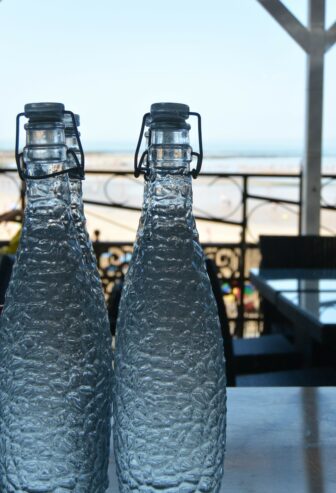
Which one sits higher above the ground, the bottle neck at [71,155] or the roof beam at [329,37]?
the roof beam at [329,37]

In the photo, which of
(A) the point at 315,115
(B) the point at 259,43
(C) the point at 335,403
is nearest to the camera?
(C) the point at 335,403

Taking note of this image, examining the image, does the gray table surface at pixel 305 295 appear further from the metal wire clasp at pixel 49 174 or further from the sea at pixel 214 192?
the metal wire clasp at pixel 49 174

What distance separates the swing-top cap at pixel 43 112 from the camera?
51cm

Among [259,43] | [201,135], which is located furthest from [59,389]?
[259,43]

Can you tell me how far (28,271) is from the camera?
0.53 meters

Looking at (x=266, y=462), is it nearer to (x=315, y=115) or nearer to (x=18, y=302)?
(x=18, y=302)

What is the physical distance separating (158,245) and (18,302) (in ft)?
0.36

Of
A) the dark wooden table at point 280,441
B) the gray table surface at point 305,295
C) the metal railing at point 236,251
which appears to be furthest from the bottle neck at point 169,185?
the metal railing at point 236,251

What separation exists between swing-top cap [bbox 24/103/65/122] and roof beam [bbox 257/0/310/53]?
4253 mm

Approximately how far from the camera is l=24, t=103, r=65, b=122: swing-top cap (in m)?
0.51

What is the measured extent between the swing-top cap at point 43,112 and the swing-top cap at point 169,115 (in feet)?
0.22

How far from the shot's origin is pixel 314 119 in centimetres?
459

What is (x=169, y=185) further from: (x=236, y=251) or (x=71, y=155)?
(x=236, y=251)

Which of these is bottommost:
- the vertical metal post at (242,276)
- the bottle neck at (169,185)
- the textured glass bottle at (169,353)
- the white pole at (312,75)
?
the vertical metal post at (242,276)
